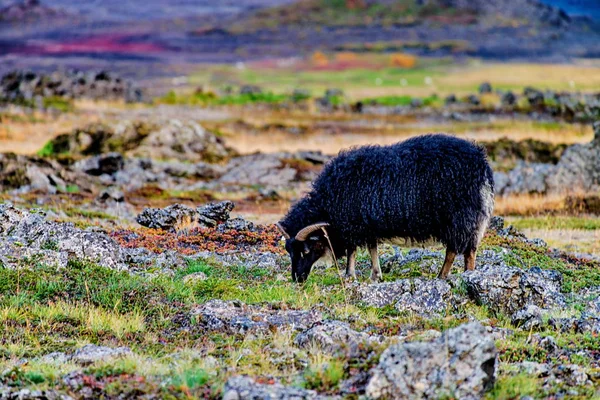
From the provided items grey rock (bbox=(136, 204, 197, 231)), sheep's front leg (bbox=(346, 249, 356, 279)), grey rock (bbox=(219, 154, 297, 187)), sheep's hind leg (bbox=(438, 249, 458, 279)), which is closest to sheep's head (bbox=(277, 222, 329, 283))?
sheep's front leg (bbox=(346, 249, 356, 279))

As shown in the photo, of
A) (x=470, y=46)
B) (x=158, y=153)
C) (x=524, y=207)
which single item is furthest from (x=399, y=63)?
(x=524, y=207)

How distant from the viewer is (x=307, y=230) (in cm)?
1773

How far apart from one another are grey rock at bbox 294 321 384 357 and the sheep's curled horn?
464cm

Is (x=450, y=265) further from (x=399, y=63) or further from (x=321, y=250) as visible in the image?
(x=399, y=63)

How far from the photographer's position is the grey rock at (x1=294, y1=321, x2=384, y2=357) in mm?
11891

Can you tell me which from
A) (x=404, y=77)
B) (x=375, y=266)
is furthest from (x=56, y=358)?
(x=404, y=77)

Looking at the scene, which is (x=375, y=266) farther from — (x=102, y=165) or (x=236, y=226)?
(x=102, y=165)

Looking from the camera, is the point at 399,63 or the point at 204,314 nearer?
the point at 204,314

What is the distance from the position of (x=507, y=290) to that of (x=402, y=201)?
270 centimetres

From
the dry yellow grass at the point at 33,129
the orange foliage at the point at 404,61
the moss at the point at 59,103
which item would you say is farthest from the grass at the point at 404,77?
the dry yellow grass at the point at 33,129

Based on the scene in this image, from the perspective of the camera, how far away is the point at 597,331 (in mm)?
13422

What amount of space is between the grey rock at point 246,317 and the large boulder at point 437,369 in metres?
3.71

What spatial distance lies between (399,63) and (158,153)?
132m

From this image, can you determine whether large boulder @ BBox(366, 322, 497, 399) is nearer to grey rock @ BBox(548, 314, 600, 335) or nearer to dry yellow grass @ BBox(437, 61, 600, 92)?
grey rock @ BBox(548, 314, 600, 335)
